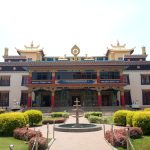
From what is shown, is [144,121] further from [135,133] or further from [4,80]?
[4,80]

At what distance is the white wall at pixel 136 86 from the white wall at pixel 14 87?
19.6 meters

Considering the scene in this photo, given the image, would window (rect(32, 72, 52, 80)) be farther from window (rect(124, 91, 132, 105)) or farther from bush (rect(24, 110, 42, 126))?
bush (rect(24, 110, 42, 126))

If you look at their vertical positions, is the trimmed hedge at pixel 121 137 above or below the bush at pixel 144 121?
below

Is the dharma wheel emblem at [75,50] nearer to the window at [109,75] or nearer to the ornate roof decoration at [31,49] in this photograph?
the window at [109,75]

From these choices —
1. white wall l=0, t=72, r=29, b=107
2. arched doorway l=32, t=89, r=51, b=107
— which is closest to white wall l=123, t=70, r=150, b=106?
arched doorway l=32, t=89, r=51, b=107

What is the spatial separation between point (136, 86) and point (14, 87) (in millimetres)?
22734

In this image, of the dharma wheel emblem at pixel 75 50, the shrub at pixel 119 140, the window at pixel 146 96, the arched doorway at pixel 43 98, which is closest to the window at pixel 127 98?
the window at pixel 146 96

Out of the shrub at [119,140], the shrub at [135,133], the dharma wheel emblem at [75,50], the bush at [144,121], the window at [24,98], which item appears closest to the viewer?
the shrub at [119,140]

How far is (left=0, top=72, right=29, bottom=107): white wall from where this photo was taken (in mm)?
46656

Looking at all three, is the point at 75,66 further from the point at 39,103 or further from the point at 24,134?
the point at 24,134

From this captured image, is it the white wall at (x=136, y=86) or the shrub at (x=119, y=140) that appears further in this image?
the white wall at (x=136, y=86)

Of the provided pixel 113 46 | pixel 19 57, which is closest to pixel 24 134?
pixel 19 57

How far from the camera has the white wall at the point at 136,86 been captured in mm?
46125

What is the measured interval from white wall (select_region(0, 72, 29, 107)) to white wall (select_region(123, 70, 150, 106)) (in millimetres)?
19551
